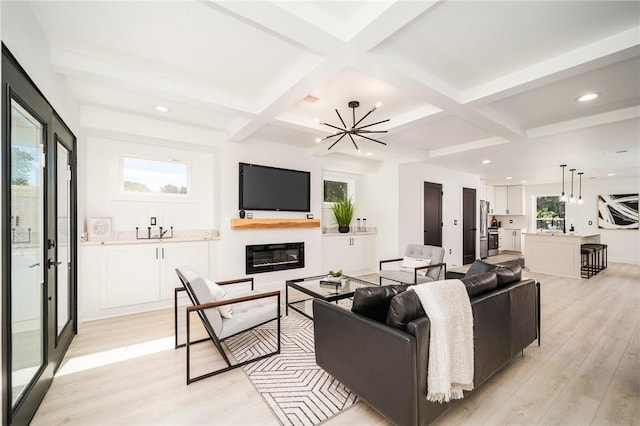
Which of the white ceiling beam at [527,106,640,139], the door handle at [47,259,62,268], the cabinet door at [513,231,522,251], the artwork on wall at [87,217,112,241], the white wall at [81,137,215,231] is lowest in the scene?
the cabinet door at [513,231,522,251]

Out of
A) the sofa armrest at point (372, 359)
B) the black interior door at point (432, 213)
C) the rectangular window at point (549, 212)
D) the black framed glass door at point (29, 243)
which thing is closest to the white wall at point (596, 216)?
the rectangular window at point (549, 212)

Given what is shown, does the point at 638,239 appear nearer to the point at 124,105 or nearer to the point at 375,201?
the point at 375,201

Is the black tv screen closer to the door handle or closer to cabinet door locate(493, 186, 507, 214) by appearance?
the door handle

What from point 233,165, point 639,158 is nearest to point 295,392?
point 233,165

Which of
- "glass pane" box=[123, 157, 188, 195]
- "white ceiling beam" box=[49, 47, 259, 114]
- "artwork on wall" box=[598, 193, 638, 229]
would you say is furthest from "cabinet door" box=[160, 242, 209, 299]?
"artwork on wall" box=[598, 193, 638, 229]

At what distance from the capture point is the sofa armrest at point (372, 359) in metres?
1.53

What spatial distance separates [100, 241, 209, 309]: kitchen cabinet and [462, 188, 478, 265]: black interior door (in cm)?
665

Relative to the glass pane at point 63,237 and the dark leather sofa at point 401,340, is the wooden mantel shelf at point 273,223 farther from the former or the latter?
the dark leather sofa at point 401,340

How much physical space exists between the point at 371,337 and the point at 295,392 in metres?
0.84

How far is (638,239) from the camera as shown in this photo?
7668 millimetres

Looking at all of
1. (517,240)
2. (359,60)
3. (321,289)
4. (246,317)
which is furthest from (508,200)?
(246,317)

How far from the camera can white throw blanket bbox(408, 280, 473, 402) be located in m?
1.58

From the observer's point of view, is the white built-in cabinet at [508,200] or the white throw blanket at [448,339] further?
the white built-in cabinet at [508,200]

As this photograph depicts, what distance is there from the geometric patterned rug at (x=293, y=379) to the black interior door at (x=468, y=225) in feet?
19.7
